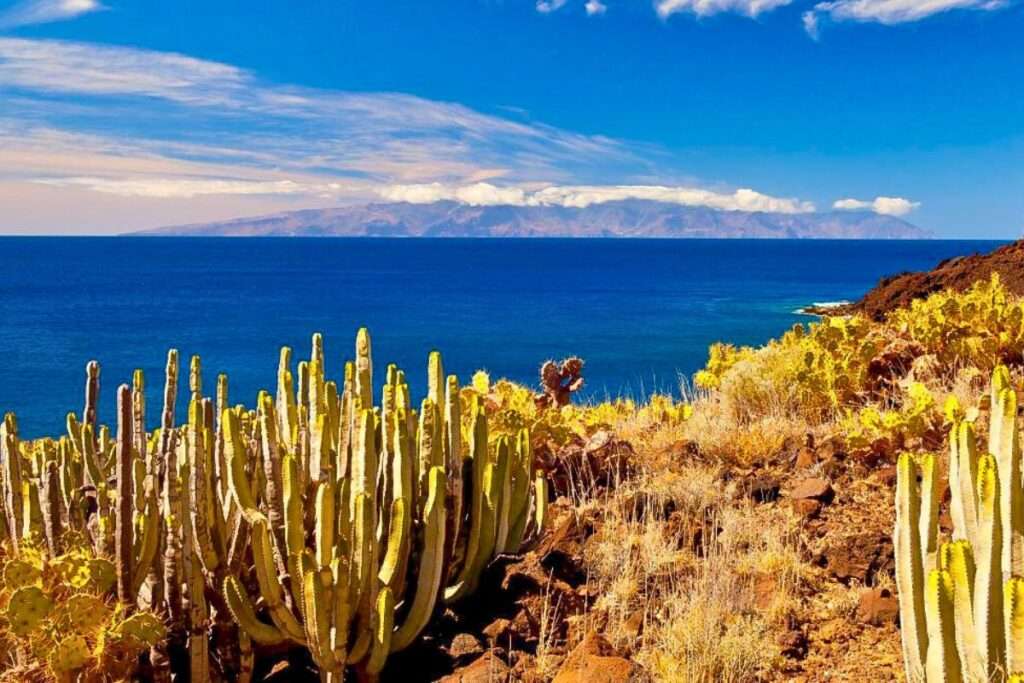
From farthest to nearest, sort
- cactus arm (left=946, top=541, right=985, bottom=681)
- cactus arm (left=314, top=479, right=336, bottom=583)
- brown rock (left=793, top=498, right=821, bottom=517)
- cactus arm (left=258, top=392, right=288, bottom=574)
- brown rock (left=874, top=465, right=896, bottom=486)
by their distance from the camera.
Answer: brown rock (left=874, top=465, right=896, bottom=486)
brown rock (left=793, top=498, right=821, bottom=517)
cactus arm (left=258, top=392, right=288, bottom=574)
cactus arm (left=314, top=479, right=336, bottom=583)
cactus arm (left=946, top=541, right=985, bottom=681)

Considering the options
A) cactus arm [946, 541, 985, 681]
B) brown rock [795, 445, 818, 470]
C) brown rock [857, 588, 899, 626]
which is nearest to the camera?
cactus arm [946, 541, 985, 681]

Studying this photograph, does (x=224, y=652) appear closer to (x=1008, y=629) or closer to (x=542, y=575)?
(x=542, y=575)

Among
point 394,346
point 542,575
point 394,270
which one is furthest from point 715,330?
point 394,270

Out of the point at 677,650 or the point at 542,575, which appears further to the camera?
the point at 542,575

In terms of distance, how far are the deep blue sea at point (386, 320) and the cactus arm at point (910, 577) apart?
33.1 feet

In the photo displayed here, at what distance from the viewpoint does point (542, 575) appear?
13.6 feet

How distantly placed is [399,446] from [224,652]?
1.13 metres

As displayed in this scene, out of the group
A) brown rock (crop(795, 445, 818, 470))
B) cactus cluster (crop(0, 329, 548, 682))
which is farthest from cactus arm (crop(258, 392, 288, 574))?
brown rock (crop(795, 445, 818, 470))

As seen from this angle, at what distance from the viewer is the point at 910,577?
9.23ft

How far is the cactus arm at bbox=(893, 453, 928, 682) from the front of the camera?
2801mm

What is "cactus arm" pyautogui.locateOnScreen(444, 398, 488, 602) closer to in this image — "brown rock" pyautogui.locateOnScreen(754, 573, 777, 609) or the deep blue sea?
"brown rock" pyautogui.locateOnScreen(754, 573, 777, 609)

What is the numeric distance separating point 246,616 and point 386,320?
6214 cm

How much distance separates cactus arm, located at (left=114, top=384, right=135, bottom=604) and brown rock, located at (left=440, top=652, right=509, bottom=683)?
4.57 feet

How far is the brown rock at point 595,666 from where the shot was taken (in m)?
3.16
